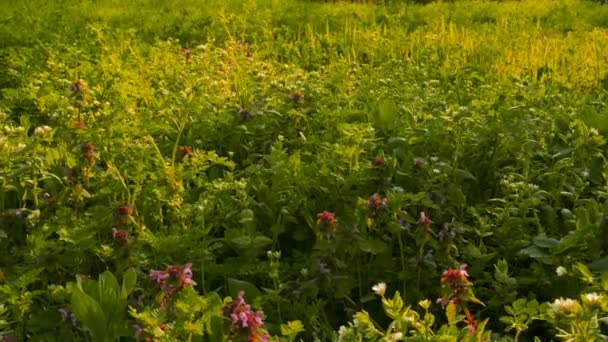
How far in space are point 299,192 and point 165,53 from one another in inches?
92.0

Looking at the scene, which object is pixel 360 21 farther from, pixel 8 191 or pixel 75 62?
pixel 8 191

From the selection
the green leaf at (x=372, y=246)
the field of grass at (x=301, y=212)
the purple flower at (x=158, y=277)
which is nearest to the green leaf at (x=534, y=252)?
the field of grass at (x=301, y=212)

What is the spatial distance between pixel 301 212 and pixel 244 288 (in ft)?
1.48

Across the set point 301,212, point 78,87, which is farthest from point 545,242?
point 78,87

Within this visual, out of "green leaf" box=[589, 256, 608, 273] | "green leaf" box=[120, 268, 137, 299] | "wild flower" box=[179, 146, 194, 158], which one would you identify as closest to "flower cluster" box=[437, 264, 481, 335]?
"green leaf" box=[589, 256, 608, 273]

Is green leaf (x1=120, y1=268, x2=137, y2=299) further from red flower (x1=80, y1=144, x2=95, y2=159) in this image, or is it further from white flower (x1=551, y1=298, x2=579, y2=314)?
white flower (x1=551, y1=298, x2=579, y2=314)

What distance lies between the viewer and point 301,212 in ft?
8.87

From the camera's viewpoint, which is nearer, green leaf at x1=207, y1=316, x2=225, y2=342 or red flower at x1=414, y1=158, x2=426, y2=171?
green leaf at x1=207, y1=316, x2=225, y2=342

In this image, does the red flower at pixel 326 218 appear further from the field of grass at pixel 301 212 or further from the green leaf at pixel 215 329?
the green leaf at pixel 215 329

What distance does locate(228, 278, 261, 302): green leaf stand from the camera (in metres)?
2.33

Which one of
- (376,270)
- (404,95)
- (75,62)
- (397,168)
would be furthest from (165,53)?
(376,270)

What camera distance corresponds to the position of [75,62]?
185 inches

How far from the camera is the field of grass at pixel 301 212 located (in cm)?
207

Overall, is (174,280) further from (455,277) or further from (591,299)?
(591,299)
